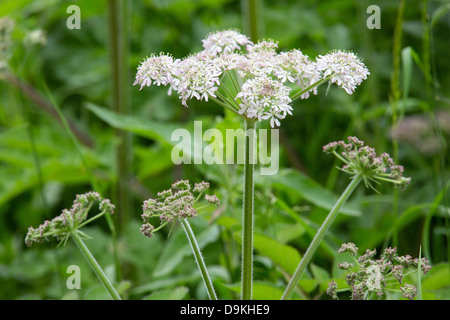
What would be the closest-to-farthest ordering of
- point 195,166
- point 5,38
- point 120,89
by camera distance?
point 5,38
point 195,166
point 120,89

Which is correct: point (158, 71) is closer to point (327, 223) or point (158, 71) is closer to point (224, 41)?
point (224, 41)

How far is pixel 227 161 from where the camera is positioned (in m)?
1.17

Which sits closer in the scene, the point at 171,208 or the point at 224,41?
the point at 171,208

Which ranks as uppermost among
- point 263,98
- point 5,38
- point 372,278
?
point 5,38

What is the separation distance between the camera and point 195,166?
1390 mm

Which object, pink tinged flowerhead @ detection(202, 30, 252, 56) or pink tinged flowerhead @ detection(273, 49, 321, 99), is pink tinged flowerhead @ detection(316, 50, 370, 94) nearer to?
pink tinged flowerhead @ detection(273, 49, 321, 99)

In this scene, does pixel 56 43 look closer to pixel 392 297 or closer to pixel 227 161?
pixel 227 161

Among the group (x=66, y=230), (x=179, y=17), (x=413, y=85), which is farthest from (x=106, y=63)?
(x=66, y=230)

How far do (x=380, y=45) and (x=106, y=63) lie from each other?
1233 millimetres

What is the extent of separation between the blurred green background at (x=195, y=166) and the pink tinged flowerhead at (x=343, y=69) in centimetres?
37

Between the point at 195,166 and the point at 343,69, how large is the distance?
0.75 m

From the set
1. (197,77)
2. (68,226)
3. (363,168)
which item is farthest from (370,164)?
(68,226)

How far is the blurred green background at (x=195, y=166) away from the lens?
3.69 ft

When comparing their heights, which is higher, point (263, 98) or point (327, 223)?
point (263, 98)
